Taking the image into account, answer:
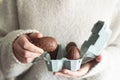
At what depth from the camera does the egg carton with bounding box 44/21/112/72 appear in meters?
0.53

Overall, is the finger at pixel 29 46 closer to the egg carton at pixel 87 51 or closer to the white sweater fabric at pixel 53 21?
the egg carton at pixel 87 51

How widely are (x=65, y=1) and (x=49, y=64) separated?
21 centimetres

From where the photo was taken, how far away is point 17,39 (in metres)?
0.59

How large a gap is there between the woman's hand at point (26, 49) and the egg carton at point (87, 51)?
0.08ft

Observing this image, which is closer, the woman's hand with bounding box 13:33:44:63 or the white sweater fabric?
the woman's hand with bounding box 13:33:44:63

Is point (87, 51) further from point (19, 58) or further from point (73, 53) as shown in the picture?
point (19, 58)

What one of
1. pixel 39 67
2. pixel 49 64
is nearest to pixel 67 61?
pixel 49 64

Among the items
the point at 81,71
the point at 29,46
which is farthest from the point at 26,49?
the point at 81,71

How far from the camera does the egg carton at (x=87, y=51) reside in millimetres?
527

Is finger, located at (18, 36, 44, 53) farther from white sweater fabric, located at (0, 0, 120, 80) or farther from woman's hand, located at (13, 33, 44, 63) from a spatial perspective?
white sweater fabric, located at (0, 0, 120, 80)

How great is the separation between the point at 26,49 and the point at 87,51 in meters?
0.11

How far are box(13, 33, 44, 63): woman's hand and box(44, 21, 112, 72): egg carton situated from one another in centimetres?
3

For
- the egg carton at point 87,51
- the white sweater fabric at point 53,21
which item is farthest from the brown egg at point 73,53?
the white sweater fabric at point 53,21

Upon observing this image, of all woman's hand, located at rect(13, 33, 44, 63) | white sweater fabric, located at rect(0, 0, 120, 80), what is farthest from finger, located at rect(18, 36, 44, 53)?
white sweater fabric, located at rect(0, 0, 120, 80)
